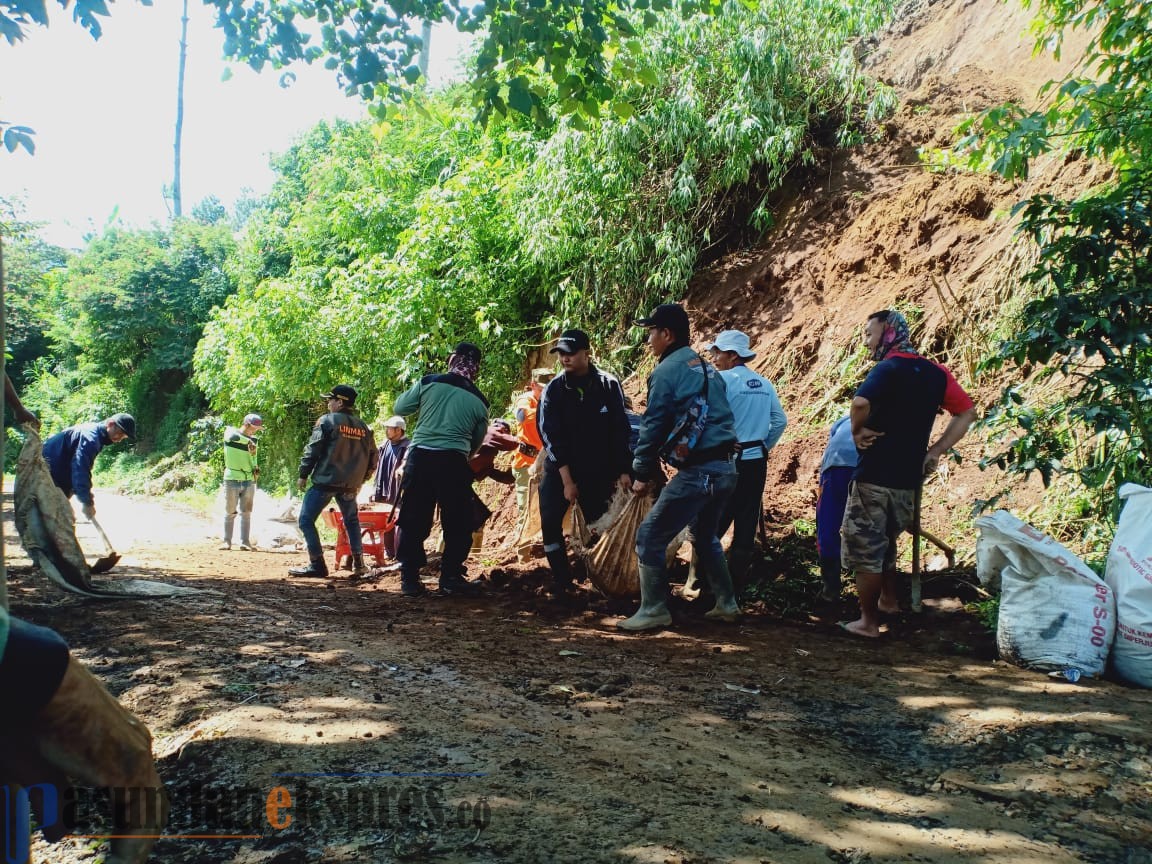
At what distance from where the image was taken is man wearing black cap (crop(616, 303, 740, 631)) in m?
4.94

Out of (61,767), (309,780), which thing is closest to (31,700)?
(61,767)

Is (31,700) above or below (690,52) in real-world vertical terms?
below

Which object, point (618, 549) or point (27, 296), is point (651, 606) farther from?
point (27, 296)

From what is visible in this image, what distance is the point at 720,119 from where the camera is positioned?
31.9 feet

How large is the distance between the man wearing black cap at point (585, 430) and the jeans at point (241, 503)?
632 cm

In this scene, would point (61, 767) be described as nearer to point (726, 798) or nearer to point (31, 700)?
point (31, 700)

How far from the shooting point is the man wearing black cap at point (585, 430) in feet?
18.6

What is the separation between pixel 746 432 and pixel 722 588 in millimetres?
1119

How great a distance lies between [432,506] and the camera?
6.52 meters

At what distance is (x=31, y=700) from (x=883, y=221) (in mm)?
9320

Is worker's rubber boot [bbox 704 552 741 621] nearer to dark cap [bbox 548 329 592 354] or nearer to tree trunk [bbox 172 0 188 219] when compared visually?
dark cap [bbox 548 329 592 354]

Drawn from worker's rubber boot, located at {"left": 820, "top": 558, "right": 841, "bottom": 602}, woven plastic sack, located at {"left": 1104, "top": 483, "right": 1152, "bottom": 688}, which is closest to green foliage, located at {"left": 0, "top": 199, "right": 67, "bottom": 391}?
worker's rubber boot, located at {"left": 820, "top": 558, "right": 841, "bottom": 602}

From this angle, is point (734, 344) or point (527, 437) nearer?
point (734, 344)

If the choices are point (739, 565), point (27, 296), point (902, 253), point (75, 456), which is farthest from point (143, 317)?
point (739, 565)
